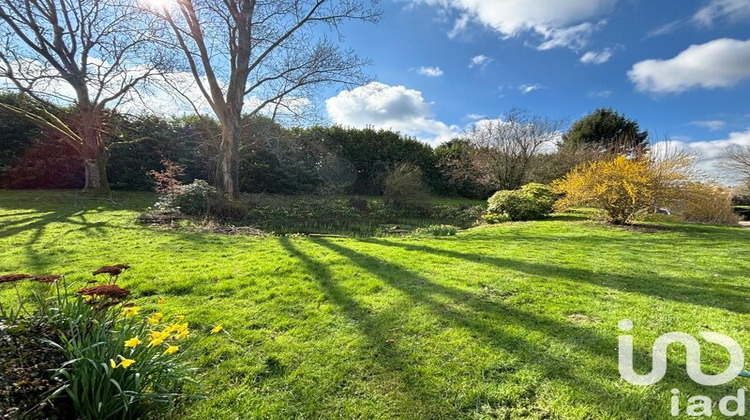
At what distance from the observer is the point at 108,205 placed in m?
10.9

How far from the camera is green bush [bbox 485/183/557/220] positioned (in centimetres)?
1188

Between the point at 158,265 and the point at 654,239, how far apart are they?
963 cm

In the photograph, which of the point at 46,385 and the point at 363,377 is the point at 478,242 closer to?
the point at 363,377

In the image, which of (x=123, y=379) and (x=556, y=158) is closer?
(x=123, y=379)

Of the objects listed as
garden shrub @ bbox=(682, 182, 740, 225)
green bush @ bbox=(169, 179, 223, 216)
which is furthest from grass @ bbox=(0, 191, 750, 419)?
garden shrub @ bbox=(682, 182, 740, 225)

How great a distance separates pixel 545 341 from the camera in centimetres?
263

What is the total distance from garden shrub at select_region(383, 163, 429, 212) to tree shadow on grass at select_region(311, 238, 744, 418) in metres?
10.9

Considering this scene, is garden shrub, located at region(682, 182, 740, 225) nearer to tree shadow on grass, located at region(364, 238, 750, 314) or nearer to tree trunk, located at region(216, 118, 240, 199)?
tree shadow on grass, located at region(364, 238, 750, 314)

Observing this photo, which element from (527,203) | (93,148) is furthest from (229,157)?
(527,203)

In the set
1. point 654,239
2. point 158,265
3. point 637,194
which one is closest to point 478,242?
point 654,239

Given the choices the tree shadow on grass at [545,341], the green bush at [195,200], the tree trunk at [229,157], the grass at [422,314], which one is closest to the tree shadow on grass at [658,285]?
the grass at [422,314]

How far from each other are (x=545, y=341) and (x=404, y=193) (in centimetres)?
1238

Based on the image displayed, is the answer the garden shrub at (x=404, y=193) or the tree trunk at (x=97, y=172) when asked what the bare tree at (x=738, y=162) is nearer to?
the garden shrub at (x=404, y=193)

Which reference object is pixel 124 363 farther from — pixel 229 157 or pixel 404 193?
pixel 404 193
